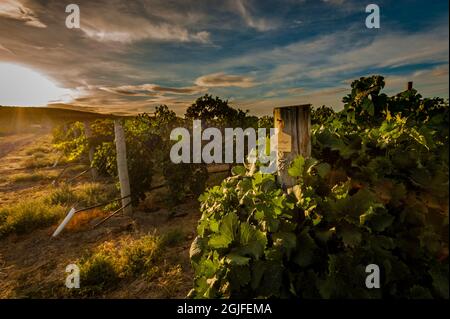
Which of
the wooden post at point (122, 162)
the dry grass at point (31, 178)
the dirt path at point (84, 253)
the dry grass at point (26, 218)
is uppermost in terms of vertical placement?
the wooden post at point (122, 162)

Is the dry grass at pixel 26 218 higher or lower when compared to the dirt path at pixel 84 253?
higher

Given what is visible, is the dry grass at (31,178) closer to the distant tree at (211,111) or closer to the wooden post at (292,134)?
the distant tree at (211,111)

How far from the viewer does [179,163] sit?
8367mm

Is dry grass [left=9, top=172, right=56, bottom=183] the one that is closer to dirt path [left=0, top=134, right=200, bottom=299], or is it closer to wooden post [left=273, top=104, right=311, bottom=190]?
dirt path [left=0, top=134, right=200, bottom=299]

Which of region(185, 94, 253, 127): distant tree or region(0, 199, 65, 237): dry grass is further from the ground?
region(185, 94, 253, 127): distant tree

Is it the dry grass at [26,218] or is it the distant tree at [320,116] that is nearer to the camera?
the distant tree at [320,116]

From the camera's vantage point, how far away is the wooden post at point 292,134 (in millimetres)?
2297

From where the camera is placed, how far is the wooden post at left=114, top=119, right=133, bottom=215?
7.79 metres

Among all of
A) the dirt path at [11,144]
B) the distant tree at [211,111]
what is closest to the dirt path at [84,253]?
the distant tree at [211,111]

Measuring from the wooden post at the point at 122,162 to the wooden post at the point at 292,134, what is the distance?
6.33 metres

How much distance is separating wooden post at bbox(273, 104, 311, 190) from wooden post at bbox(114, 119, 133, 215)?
20.8 feet

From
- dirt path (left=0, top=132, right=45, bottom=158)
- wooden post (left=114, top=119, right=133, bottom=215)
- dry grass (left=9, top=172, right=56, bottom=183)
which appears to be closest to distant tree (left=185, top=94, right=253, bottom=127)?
wooden post (left=114, top=119, right=133, bottom=215)
